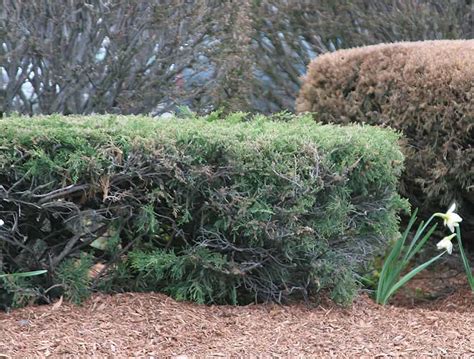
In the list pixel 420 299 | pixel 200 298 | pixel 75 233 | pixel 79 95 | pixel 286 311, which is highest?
pixel 79 95

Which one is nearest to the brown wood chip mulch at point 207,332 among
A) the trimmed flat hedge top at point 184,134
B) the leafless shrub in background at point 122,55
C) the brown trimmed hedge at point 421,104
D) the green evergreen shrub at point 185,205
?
the green evergreen shrub at point 185,205

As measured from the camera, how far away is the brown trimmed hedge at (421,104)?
18.5 feet

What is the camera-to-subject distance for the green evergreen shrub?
3920 millimetres

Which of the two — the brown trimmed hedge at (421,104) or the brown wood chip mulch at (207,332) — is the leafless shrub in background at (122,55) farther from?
the brown wood chip mulch at (207,332)

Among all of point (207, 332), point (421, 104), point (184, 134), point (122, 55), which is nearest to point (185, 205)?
point (184, 134)

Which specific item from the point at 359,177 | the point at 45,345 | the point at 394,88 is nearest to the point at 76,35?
the point at 394,88

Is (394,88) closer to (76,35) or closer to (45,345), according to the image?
(76,35)

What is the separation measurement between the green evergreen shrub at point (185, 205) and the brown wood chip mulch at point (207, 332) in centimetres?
16

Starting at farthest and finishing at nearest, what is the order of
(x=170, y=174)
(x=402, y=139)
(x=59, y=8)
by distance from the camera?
(x=59, y=8), (x=402, y=139), (x=170, y=174)

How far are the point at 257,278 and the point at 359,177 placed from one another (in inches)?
31.7

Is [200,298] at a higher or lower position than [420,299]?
higher

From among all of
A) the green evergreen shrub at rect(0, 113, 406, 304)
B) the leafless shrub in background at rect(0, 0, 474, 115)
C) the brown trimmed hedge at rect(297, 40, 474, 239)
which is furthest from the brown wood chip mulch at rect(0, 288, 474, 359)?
the leafless shrub in background at rect(0, 0, 474, 115)

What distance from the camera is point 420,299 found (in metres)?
6.42

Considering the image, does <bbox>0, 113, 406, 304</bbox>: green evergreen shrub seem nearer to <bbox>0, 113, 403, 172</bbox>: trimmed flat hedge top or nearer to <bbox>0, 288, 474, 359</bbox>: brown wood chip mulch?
<bbox>0, 113, 403, 172</bbox>: trimmed flat hedge top
